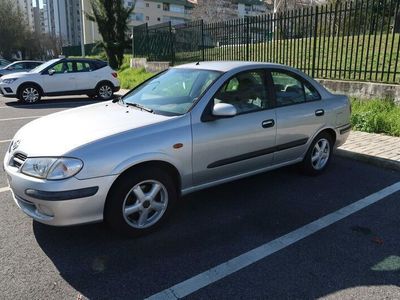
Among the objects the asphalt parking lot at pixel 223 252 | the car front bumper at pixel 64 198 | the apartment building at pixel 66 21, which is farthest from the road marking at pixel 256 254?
the apartment building at pixel 66 21

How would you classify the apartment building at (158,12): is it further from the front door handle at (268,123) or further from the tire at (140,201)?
the tire at (140,201)

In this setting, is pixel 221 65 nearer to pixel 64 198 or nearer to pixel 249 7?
pixel 64 198

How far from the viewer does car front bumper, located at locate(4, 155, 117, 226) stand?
319 cm

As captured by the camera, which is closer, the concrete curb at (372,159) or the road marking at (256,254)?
the road marking at (256,254)

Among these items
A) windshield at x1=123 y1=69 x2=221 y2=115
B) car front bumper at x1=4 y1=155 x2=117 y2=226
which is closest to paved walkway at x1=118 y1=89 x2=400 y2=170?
windshield at x1=123 y1=69 x2=221 y2=115

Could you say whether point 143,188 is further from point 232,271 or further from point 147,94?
point 147,94

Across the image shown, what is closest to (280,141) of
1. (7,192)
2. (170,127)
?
(170,127)

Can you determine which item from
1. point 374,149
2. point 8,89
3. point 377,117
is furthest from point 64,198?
point 8,89

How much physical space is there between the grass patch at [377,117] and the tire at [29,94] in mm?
10184

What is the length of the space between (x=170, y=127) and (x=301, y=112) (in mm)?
1995

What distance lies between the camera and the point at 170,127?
3.75m

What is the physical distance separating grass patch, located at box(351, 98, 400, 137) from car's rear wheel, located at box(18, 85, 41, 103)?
10185 mm

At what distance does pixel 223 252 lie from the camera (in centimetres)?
345

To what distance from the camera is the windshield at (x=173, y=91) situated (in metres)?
4.14
